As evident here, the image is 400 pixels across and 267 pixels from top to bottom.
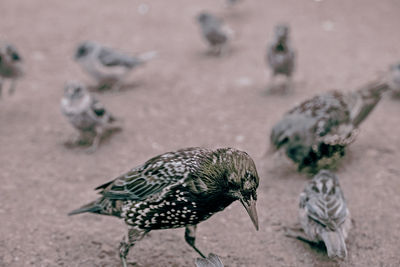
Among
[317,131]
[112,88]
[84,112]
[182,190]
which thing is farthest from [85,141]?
[182,190]

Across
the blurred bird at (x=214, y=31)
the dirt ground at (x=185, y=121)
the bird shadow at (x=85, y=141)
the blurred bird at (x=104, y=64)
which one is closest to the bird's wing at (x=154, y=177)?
the dirt ground at (x=185, y=121)

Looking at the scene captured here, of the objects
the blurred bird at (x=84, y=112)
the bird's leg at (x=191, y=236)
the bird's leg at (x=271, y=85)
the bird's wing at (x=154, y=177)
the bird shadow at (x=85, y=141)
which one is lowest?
the bird shadow at (x=85, y=141)

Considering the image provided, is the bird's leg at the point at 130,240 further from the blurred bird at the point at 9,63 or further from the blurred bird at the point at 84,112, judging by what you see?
the blurred bird at the point at 9,63

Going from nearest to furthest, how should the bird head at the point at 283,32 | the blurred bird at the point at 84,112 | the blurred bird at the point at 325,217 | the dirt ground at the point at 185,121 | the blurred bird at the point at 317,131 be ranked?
the blurred bird at the point at 325,217
the dirt ground at the point at 185,121
the blurred bird at the point at 317,131
the blurred bird at the point at 84,112
the bird head at the point at 283,32

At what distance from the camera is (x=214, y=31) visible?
322 inches

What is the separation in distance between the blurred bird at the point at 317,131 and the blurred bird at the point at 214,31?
3289 millimetres

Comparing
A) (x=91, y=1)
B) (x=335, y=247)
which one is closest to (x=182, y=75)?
(x=91, y=1)

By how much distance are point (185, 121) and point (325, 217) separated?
9.40 feet

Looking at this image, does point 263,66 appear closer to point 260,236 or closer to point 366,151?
point 366,151

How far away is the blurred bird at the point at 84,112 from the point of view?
5.68 m

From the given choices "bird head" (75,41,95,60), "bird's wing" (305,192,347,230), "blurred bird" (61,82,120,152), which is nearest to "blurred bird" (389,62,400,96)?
"bird's wing" (305,192,347,230)

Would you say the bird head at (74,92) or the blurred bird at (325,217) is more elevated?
the bird head at (74,92)

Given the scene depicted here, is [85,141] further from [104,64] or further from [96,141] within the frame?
[104,64]

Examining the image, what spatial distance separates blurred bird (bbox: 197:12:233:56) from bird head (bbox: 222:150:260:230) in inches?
207
